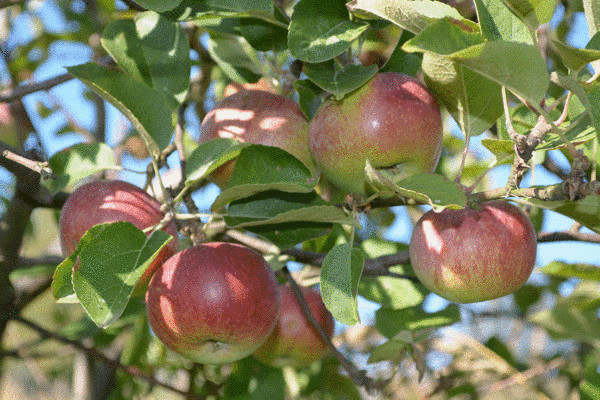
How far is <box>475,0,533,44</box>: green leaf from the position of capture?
80 cm

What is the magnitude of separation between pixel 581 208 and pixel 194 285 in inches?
20.4

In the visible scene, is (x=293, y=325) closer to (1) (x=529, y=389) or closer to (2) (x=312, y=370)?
(2) (x=312, y=370)

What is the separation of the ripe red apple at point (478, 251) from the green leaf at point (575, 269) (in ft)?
1.10

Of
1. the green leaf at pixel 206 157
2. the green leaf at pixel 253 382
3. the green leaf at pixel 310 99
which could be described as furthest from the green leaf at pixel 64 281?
the green leaf at pixel 253 382

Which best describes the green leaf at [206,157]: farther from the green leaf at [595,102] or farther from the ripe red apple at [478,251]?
the green leaf at [595,102]

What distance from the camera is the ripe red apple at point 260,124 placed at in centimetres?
107

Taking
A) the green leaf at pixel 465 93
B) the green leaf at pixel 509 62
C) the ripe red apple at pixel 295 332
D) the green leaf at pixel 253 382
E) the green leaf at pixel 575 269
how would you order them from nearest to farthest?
the green leaf at pixel 509 62 → the green leaf at pixel 465 93 → the green leaf at pixel 575 269 → the ripe red apple at pixel 295 332 → the green leaf at pixel 253 382

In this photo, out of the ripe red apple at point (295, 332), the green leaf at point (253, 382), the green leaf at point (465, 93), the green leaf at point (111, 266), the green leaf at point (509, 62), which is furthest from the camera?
the green leaf at point (253, 382)

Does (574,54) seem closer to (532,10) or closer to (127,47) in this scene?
(532,10)

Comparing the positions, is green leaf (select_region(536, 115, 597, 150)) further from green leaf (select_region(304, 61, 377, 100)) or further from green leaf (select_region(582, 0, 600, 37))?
green leaf (select_region(304, 61, 377, 100))

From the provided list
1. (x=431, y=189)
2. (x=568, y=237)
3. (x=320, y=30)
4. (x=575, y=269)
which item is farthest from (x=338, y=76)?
(x=575, y=269)

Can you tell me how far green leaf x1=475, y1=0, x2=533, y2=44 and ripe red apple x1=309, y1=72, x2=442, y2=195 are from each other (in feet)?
0.56

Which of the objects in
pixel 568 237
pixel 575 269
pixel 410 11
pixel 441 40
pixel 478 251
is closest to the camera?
pixel 441 40

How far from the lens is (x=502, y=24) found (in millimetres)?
814
